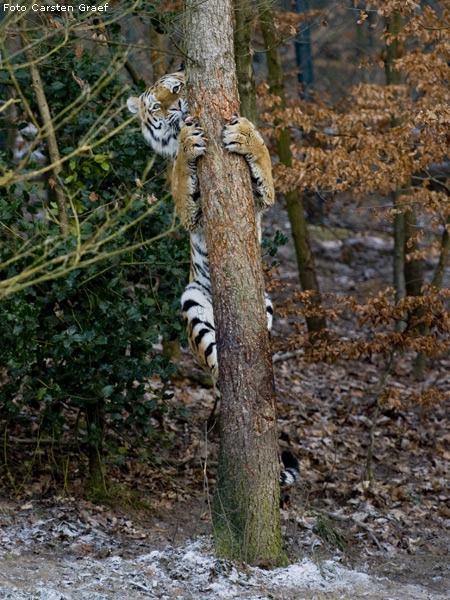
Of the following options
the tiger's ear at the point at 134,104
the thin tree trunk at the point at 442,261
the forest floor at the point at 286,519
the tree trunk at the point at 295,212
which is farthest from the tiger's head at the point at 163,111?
the thin tree trunk at the point at 442,261

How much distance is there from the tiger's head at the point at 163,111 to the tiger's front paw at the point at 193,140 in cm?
113

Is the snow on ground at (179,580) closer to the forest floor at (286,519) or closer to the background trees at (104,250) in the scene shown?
the forest floor at (286,519)

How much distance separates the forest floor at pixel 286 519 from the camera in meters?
4.83

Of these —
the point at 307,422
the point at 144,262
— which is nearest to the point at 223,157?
the point at 144,262

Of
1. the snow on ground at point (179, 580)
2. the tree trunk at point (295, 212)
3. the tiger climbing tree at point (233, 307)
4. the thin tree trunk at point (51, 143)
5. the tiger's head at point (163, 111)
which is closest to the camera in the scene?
the snow on ground at point (179, 580)

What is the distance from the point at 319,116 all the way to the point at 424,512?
4190 mm

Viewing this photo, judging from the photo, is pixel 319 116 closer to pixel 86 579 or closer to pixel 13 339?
pixel 13 339

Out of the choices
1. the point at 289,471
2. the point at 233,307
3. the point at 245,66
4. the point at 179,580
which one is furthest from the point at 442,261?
the point at 179,580

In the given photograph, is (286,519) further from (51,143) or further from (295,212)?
(295,212)

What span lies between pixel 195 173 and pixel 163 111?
4.83ft

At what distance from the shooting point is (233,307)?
4801 mm

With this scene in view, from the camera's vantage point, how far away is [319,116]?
847cm

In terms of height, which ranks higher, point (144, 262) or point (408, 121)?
point (408, 121)

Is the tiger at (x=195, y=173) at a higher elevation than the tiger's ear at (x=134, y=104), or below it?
below
